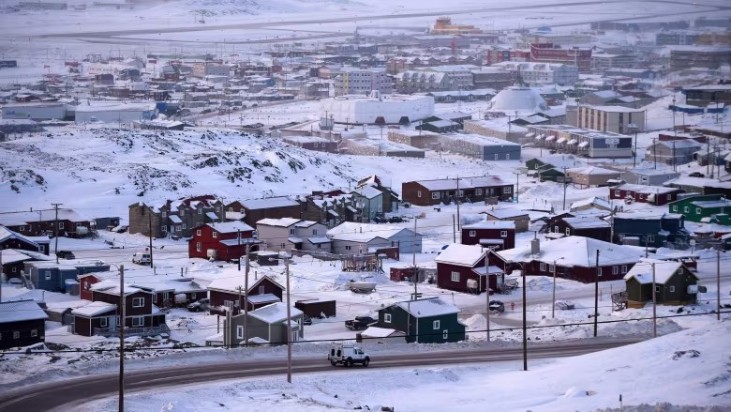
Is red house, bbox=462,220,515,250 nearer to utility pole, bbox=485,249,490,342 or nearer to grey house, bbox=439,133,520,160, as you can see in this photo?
utility pole, bbox=485,249,490,342

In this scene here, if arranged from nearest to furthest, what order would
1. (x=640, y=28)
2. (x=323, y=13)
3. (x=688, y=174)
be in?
(x=688, y=174)
(x=640, y=28)
(x=323, y=13)

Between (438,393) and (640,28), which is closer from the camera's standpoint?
(438,393)

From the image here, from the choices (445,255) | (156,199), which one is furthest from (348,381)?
(156,199)

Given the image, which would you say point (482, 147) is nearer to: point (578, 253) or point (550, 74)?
point (578, 253)

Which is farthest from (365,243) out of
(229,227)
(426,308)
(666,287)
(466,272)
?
(426,308)

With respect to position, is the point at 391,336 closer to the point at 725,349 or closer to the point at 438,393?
the point at 438,393

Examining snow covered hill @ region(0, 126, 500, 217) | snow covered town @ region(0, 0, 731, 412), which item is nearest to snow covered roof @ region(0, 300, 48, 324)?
snow covered town @ region(0, 0, 731, 412)
